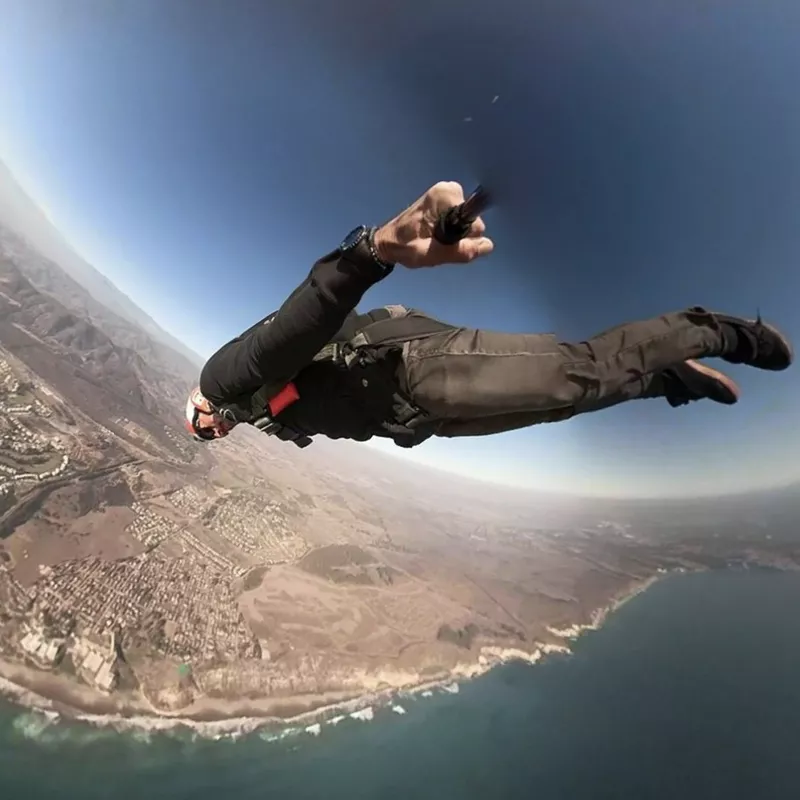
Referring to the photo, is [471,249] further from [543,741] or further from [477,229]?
[543,741]

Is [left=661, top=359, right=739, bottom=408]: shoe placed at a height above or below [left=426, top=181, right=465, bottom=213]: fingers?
above

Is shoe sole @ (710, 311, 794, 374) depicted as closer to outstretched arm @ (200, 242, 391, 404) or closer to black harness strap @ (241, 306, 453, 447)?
black harness strap @ (241, 306, 453, 447)

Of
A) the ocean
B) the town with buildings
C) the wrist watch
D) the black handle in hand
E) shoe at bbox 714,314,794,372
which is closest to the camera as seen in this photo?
the black handle in hand

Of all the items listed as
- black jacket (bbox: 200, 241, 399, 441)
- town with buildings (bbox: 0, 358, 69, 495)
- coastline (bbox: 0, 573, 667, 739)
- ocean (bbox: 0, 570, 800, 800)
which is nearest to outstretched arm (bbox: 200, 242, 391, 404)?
black jacket (bbox: 200, 241, 399, 441)

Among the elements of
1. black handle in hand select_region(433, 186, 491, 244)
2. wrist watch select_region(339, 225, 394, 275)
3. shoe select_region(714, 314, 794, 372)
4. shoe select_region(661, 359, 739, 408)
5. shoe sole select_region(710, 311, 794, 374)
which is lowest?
wrist watch select_region(339, 225, 394, 275)

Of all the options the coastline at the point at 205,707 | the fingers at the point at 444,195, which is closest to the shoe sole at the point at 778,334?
the fingers at the point at 444,195

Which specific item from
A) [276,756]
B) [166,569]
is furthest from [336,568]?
[276,756]

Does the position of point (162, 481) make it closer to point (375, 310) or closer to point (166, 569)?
point (166, 569)

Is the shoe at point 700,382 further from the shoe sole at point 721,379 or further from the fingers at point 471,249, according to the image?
the fingers at point 471,249

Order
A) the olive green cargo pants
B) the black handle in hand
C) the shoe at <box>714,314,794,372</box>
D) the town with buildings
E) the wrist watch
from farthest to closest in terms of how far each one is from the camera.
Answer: the town with buildings, the shoe at <box>714,314,794,372</box>, the olive green cargo pants, the wrist watch, the black handle in hand
